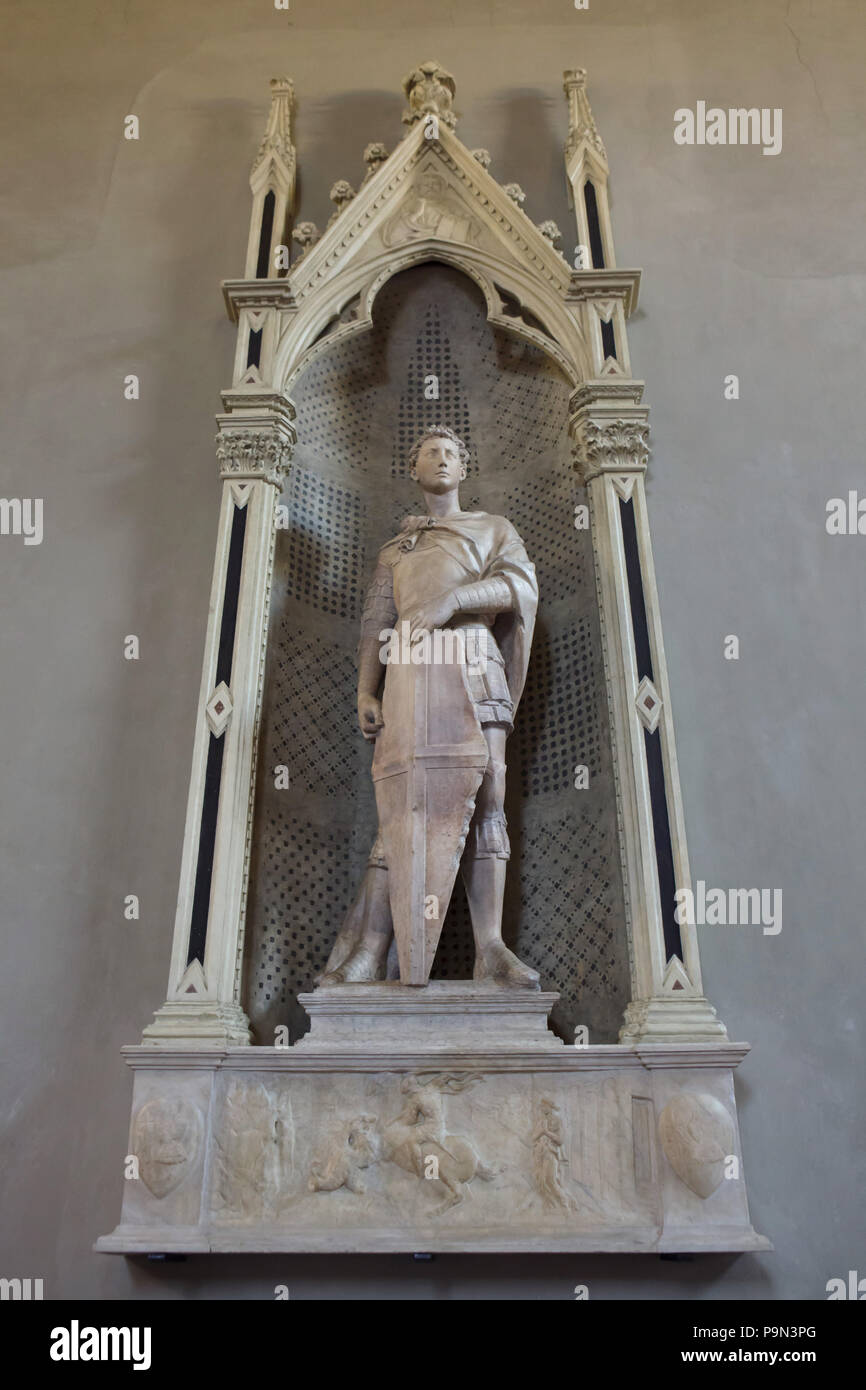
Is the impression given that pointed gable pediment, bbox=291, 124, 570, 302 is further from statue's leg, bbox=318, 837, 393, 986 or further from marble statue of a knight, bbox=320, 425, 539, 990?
statue's leg, bbox=318, 837, 393, 986

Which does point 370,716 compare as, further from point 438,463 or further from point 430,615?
point 438,463

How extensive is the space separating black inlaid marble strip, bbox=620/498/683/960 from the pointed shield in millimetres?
851

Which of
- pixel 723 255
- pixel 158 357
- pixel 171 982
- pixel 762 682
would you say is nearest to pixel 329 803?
pixel 171 982

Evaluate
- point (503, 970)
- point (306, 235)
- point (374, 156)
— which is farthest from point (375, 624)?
point (374, 156)

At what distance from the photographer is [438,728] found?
542 centimetres

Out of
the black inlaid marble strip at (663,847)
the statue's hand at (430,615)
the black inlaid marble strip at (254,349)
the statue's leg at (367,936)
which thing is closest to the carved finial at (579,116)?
the black inlaid marble strip at (254,349)

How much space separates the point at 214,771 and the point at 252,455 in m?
1.83

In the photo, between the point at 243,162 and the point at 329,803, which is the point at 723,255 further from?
the point at 329,803

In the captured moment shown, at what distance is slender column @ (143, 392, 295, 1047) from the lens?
5219 millimetres

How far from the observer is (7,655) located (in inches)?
252

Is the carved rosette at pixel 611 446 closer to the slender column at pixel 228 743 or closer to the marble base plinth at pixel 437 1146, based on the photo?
the slender column at pixel 228 743

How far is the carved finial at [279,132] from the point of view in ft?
24.3

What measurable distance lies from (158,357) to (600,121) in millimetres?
3327

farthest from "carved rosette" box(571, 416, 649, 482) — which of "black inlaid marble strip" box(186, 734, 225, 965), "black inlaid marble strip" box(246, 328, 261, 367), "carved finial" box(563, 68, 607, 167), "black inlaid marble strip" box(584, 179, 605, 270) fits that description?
"black inlaid marble strip" box(186, 734, 225, 965)
